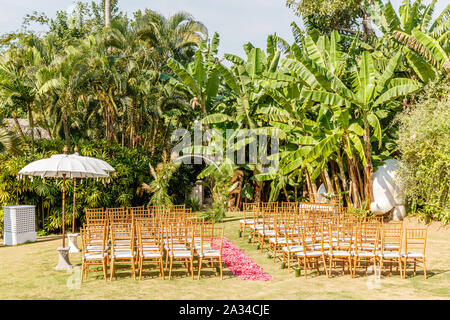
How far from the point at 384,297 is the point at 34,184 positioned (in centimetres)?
1076

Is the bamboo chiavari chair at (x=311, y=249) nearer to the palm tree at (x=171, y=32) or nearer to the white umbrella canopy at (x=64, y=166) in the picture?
the white umbrella canopy at (x=64, y=166)

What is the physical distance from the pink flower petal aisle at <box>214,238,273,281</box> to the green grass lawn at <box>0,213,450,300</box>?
7.3 inches

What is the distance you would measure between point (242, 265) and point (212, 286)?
5.06 ft

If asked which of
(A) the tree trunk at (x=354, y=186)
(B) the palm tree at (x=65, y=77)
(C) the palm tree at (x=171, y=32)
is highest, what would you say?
(C) the palm tree at (x=171, y=32)

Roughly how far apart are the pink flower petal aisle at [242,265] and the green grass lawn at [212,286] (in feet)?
0.61

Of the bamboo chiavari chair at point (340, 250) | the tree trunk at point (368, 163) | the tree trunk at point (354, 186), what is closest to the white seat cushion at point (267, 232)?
the bamboo chiavari chair at point (340, 250)

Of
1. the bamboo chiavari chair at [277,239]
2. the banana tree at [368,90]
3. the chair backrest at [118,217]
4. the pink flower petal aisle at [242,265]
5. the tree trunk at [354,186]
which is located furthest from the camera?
the tree trunk at [354,186]

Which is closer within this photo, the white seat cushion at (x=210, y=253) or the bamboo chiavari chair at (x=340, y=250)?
the white seat cushion at (x=210, y=253)

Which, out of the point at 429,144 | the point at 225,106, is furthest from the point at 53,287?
the point at 225,106

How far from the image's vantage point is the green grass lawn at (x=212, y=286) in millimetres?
6578

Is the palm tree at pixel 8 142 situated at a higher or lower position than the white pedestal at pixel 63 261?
higher

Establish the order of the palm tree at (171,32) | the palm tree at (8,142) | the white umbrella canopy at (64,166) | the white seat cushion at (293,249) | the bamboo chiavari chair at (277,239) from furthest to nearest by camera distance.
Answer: the palm tree at (171,32) → the palm tree at (8,142) → the bamboo chiavari chair at (277,239) → the white umbrella canopy at (64,166) → the white seat cushion at (293,249)

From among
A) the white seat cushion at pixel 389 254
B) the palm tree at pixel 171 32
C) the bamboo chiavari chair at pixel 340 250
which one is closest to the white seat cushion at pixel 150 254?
the bamboo chiavari chair at pixel 340 250
